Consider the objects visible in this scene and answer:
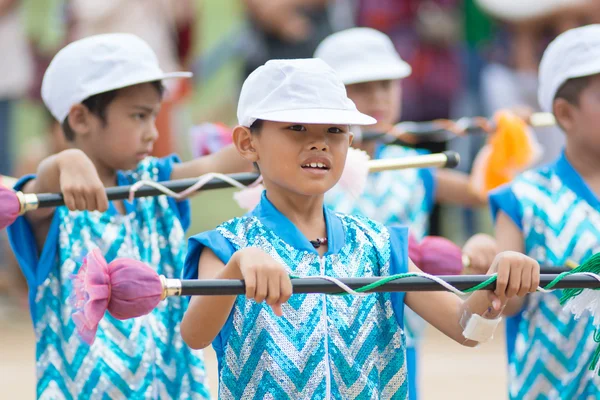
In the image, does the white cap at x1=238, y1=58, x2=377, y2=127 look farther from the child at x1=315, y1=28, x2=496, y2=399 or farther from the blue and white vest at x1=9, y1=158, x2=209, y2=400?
the child at x1=315, y1=28, x2=496, y2=399

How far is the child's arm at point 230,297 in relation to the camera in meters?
2.74

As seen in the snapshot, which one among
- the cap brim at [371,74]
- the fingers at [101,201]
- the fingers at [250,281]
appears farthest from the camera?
the cap brim at [371,74]

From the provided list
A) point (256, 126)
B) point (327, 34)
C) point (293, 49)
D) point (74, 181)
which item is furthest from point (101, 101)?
point (327, 34)

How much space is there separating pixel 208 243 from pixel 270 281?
34 centimetres

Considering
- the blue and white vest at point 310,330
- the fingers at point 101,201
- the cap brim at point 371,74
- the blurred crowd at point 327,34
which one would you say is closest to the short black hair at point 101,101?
the fingers at point 101,201

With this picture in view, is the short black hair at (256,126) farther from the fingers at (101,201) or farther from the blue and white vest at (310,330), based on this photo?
the fingers at (101,201)

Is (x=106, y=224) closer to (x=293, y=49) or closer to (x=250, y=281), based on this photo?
(x=250, y=281)

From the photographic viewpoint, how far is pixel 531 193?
388 centimetres

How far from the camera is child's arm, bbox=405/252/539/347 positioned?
2.87 m

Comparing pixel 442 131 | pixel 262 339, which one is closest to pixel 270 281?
pixel 262 339

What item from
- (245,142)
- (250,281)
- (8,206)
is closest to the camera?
(250,281)

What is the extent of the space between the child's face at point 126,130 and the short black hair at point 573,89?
47.0 inches

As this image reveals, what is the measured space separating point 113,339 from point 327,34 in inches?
167

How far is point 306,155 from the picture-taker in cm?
305
